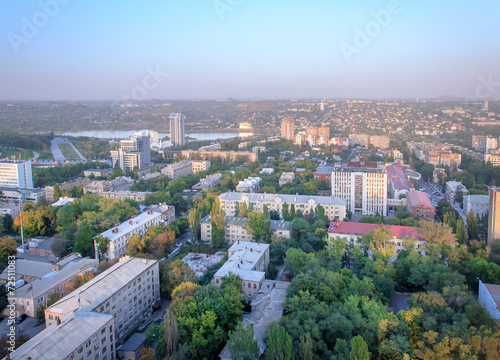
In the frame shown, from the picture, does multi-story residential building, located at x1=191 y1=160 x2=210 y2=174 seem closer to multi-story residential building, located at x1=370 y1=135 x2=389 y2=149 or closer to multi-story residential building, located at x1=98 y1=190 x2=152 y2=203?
multi-story residential building, located at x1=98 y1=190 x2=152 y2=203

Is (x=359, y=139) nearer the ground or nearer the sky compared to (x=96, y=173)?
nearer the sky

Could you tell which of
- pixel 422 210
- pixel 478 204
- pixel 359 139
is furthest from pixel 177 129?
pixel 478 204

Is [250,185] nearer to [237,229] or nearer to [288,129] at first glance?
[237,229]

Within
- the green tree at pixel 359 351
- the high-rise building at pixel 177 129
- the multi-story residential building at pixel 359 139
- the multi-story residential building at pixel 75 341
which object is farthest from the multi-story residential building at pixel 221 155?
the green tree at pixel 359 351

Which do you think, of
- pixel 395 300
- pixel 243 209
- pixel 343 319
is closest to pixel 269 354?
pixel 343 319

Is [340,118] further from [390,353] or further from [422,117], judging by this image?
[390,353]

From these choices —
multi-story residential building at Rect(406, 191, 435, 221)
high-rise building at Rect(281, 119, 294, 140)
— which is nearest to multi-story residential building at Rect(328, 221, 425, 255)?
multi-story residential building at Rect(406, 191, 435, 221)

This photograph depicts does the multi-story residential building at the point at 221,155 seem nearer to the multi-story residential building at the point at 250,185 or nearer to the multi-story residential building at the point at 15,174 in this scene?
the multi-story residential building at the point at 250,185
